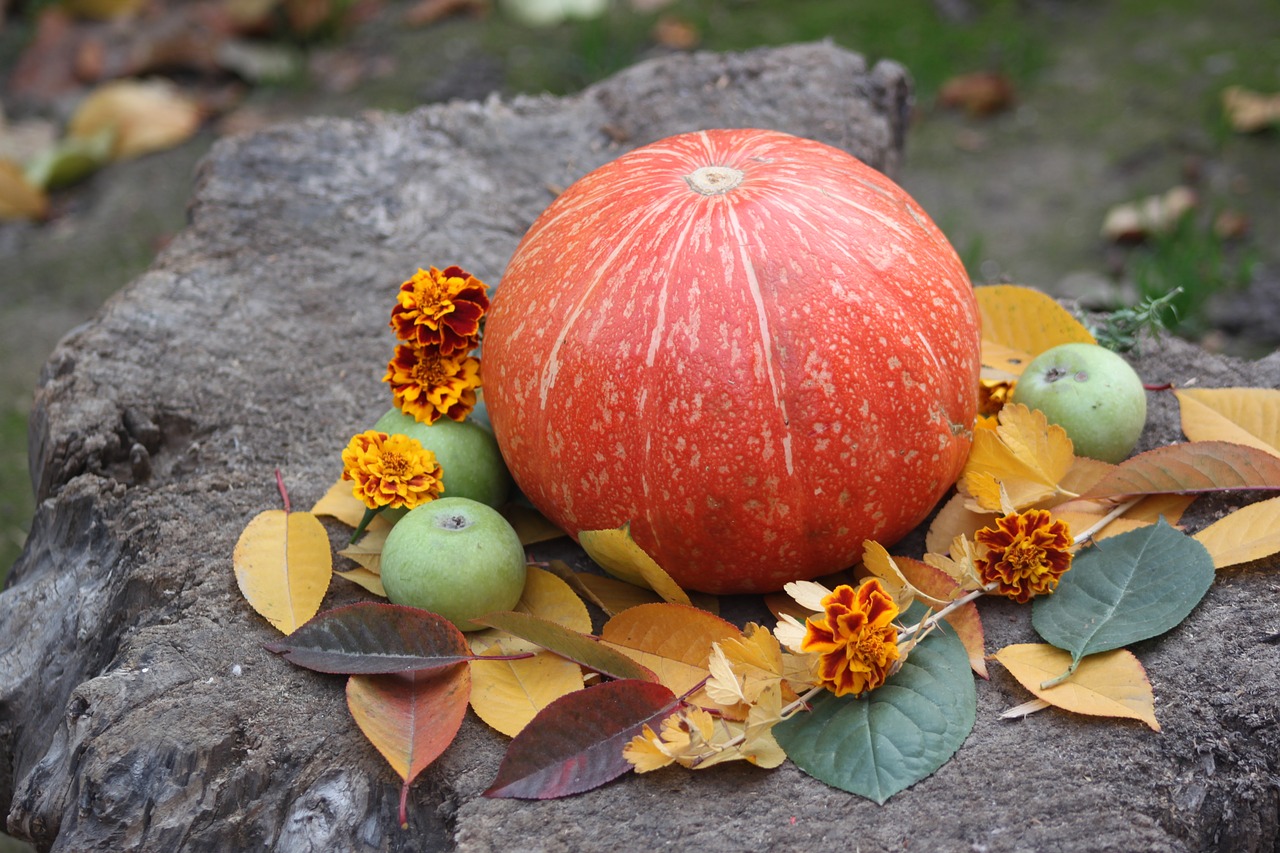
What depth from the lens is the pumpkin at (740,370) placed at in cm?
179

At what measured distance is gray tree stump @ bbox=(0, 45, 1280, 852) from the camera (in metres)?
1.60

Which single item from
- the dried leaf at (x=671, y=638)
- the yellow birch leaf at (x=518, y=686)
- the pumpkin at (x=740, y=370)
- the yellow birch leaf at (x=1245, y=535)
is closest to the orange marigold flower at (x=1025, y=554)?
the pumpkin at (x=740, y=370)

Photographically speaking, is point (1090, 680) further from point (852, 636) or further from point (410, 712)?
point (410, 712)

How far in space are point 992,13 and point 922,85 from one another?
0.79 m

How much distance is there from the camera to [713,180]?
1.94 meters

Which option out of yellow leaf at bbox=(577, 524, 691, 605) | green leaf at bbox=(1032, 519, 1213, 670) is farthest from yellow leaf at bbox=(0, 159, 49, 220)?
green leaf at bbox=(1032, 519, 1213, 670)

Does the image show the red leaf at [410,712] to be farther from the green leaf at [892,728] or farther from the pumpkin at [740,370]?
the green leaf at [892,728]

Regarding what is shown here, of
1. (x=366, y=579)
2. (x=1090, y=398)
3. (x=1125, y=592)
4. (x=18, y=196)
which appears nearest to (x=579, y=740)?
(x=366, y=579)

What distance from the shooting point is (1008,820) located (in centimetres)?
154

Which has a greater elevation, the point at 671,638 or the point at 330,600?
the point at 671,638

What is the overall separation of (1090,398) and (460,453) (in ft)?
3.86

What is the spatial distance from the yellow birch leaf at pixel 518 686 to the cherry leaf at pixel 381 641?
55mm

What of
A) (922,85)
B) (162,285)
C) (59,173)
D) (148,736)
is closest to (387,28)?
(59,173)

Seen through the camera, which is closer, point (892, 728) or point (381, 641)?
point (892, 728)
